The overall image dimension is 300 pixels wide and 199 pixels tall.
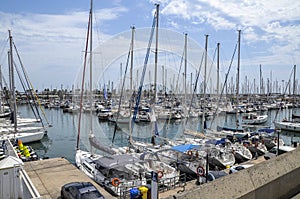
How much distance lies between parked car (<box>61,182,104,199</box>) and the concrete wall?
276 inches

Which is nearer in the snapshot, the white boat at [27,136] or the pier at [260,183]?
the pier at [260,183]

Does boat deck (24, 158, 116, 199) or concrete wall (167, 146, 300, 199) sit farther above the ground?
concrete wall (167, 146, 300, 199)

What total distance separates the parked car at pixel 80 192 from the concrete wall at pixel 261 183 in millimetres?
7020

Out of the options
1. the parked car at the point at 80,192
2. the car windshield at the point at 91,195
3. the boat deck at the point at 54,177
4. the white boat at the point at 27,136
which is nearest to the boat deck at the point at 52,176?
the boat deck at the point at 54,177

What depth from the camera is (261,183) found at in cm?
453

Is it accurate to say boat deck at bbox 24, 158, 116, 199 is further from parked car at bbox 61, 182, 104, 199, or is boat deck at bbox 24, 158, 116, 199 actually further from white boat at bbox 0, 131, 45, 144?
white boat at bbox 0, 131, 45, 144

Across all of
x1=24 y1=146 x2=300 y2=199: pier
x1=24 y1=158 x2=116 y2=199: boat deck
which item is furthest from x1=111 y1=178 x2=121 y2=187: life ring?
x1=24 y1=146 x2=300 y2=199: pier

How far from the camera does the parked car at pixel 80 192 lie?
10.1 m

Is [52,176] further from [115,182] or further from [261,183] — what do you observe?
[261,183]

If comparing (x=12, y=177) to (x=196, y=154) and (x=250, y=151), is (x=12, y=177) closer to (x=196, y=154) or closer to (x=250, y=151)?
(x=196, y=154)

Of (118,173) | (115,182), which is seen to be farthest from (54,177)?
(118,173)

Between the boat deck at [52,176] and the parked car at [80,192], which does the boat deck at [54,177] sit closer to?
the boat deck at [52,176]

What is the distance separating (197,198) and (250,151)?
83.1ft

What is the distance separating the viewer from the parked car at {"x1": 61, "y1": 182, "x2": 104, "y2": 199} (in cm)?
1009
